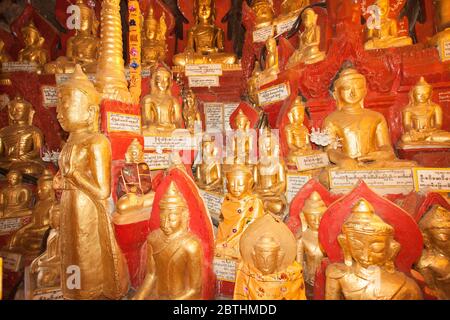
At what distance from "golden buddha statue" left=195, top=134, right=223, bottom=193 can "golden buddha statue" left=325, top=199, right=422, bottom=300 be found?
192 cm

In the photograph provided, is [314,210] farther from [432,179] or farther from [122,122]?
[122,122]

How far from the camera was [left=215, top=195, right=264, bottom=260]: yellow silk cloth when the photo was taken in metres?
2.64

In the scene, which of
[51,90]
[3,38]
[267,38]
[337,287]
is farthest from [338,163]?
[3,38]

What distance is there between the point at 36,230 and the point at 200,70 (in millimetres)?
3024

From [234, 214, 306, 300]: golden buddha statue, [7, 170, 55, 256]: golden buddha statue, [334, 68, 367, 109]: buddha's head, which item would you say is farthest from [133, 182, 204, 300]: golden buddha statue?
[334, 68, 367, 109]: buddha's head

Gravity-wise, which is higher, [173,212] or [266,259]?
[173,212]

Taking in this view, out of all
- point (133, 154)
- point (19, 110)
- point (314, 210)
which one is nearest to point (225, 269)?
point (314, 210)

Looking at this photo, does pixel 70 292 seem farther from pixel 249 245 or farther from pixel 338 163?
pixel 338 163

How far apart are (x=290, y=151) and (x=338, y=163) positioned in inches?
26.8

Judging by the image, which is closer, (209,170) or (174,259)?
(174,259)

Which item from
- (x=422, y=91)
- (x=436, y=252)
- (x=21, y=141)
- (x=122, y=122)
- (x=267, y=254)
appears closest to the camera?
(x=267, y=254)

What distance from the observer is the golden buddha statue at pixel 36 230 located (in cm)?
331

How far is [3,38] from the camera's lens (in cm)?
469

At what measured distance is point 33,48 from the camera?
15.0ft
